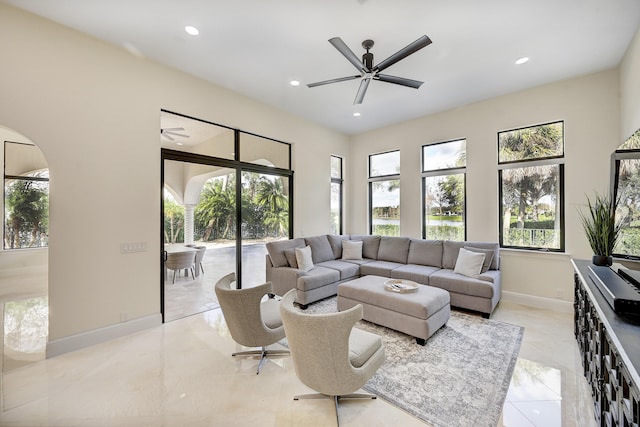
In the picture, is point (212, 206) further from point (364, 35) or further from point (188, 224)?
point (364, 35)

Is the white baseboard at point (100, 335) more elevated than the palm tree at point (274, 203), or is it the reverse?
the palm tree at point (274, 203)

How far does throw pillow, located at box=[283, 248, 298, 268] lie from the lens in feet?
14.8

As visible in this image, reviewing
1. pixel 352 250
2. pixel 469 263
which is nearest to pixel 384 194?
pixel 352 250

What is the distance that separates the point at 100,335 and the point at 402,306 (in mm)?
3503

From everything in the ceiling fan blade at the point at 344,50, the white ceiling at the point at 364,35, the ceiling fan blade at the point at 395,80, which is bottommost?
the ceiling fan blade at the point at 395,80

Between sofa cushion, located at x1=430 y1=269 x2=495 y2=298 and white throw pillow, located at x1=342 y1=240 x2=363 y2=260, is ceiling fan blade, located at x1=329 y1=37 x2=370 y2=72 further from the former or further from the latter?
white throw pillow, located at x1=342 y1=240 x2=363 y2=260

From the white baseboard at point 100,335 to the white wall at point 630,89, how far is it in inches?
238

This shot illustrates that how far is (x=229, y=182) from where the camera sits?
14.4ft

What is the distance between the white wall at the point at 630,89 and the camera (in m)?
2.81

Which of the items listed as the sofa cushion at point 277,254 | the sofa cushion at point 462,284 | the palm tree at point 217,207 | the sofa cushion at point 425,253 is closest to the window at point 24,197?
the palm tree at point 217,207

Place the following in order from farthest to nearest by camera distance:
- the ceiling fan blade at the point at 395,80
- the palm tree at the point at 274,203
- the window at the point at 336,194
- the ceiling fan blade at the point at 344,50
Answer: the window at the point at 336,194
the palm tree at the point at 274,203
the ceiling fan blade at the point at 395,80
the ceiling fan blade at the point at 344,50

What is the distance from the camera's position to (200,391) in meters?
2.17

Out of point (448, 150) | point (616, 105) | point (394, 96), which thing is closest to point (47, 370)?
point (394, 96)

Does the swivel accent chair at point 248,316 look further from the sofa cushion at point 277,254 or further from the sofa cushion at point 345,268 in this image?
the sofa cushion at point 345,268
